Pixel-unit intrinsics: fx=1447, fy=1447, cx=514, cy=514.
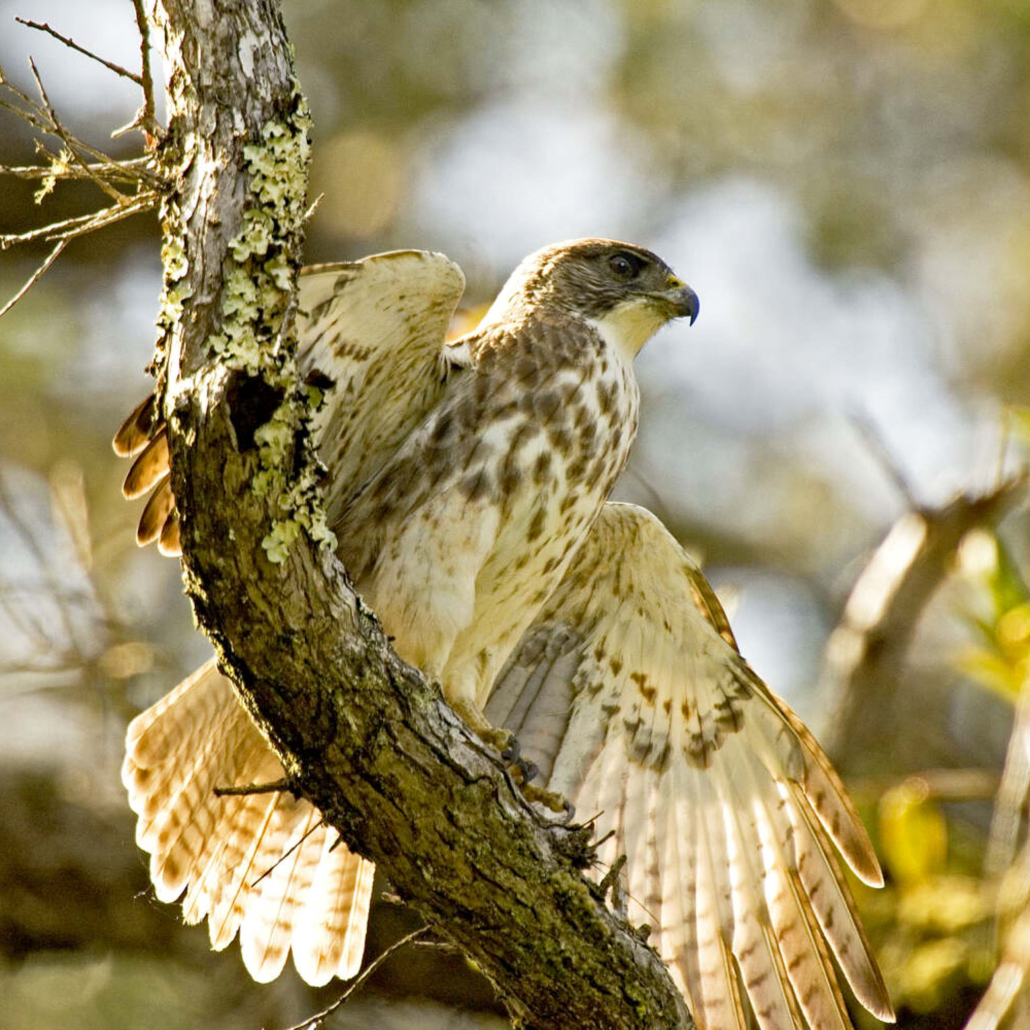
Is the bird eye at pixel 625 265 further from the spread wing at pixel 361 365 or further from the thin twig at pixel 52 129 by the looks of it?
the thin twig at pixel 52 129

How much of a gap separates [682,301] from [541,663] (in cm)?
135

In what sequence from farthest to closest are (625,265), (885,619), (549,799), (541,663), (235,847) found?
(885,619) → (541,663) → (625,265) → (235,847) → (549,799)

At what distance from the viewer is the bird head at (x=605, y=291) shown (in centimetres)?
469

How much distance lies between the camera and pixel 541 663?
509 centimetres

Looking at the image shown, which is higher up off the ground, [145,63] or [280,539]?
[145,63]

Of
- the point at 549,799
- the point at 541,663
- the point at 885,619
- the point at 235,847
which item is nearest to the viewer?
the point at 549,799

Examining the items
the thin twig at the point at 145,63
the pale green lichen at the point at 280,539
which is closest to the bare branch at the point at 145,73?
the thin twig at the point at 145,63

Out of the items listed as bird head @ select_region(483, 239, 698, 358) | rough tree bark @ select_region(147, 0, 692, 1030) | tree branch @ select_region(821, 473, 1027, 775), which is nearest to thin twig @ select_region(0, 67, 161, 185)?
rough tree bark @ select_region(147, 0, 692, 1030)

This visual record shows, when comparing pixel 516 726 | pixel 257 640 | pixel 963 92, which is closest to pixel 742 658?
pixel 516 726

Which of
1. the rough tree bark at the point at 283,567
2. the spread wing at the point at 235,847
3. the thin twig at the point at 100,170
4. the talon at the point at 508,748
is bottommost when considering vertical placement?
the spread wing at the point at 235,847

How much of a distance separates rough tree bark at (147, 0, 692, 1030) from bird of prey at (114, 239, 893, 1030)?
2.05 feet

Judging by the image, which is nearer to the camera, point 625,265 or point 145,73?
point 145,73

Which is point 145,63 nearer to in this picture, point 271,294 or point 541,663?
Result: point 271,294

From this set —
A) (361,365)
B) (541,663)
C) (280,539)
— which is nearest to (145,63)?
(280,539)
